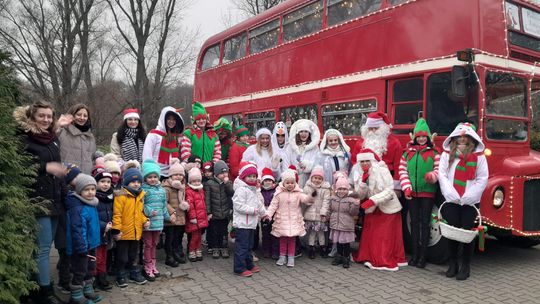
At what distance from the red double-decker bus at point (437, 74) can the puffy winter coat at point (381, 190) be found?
0.74 metres

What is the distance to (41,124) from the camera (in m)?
3.89

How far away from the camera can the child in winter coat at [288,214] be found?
18.0 ft

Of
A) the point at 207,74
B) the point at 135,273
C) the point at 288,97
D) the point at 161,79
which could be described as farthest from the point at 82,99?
the point at 135,273

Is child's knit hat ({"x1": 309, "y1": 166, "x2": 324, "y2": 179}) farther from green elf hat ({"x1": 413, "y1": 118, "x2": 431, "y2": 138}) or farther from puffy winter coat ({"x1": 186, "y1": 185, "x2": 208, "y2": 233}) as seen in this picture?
puffy winter coat ({"x1": 186, "y1": 185, "x2": 208, "y2": 233})

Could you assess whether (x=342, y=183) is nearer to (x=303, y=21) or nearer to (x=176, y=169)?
(x=176, y=169)

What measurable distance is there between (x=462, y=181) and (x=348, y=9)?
345 cm

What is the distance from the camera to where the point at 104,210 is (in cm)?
439

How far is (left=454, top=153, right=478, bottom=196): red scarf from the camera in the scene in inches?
195

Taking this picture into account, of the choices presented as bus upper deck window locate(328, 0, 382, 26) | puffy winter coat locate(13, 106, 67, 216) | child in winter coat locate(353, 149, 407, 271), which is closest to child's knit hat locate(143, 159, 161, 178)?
puffy winter coat locate(13, 106, 67, 216)

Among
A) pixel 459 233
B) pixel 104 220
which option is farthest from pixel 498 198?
pixel 104 220

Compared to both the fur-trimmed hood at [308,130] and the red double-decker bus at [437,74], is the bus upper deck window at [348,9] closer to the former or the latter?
the red double-decker bus at [437,74]

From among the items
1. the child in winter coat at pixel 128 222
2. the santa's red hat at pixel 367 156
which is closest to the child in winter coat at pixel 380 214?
the santa's red hat at pixel 367 156

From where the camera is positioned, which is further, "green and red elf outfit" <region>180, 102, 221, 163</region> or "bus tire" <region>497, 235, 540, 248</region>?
"bus tire" <region>497, 235, 540, 248</region>

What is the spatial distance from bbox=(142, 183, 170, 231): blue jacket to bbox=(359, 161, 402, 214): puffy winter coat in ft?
8.13
